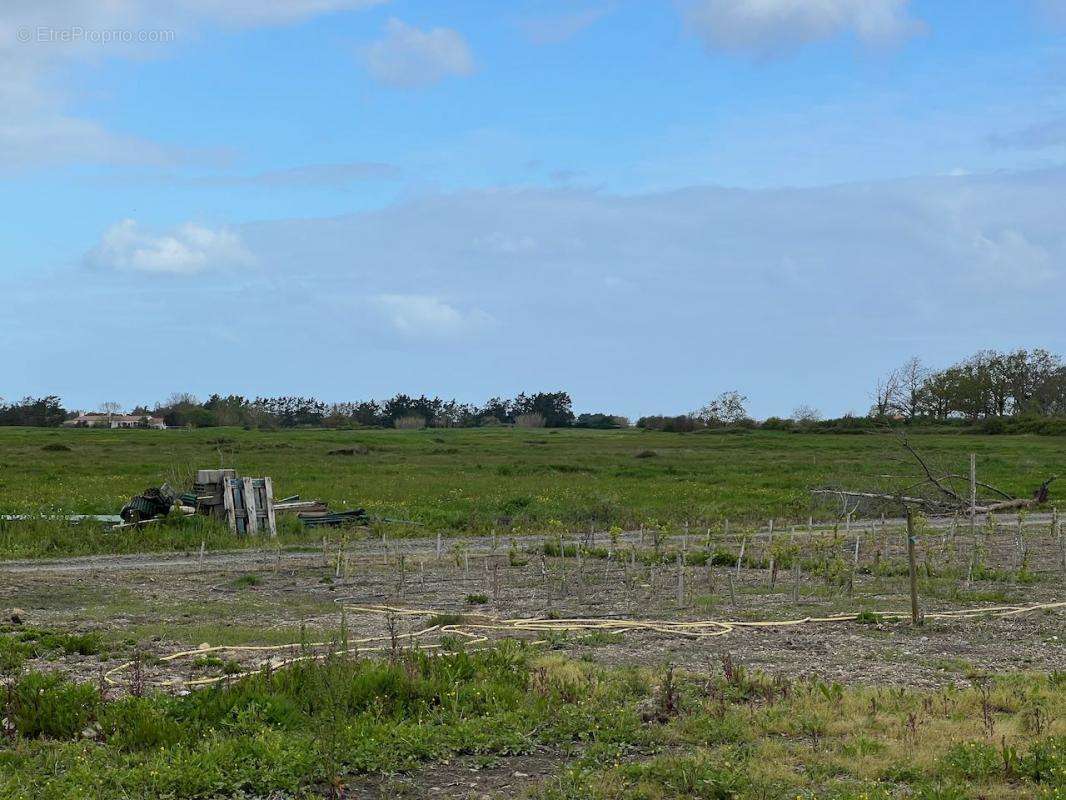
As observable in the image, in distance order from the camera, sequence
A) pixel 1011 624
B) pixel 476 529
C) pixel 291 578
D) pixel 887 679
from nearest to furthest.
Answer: pixel 887 679 → pixel 1011 624 → pixel 291 578 → pixel 476 529

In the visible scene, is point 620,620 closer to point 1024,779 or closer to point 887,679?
point 887,679

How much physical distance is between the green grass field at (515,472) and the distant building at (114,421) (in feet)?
97.9

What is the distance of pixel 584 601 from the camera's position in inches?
577

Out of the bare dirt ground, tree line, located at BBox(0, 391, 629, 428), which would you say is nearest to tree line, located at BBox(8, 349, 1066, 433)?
tree line, located at BBox(0, 391, 629, 428)

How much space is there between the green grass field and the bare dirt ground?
3.55 meters

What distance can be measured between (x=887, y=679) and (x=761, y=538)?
13.4 metres

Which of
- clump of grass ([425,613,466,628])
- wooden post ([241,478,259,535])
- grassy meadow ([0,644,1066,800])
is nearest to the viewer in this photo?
grassy meadow ([0,644,1066,800])

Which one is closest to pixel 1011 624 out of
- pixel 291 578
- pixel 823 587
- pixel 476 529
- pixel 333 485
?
pixel 823 587

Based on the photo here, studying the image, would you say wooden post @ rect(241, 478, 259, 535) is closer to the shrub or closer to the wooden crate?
the wooden crate

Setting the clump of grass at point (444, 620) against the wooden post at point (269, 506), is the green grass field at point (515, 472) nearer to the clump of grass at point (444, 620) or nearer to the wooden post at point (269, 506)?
the wooden post at point (269, 506)

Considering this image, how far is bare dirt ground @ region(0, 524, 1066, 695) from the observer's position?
10.6m

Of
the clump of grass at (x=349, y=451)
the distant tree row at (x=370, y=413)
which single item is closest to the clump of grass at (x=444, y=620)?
the clump of grass at (x=349, y=451)

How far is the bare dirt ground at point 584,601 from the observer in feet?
34.8

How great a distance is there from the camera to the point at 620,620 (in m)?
12.8
